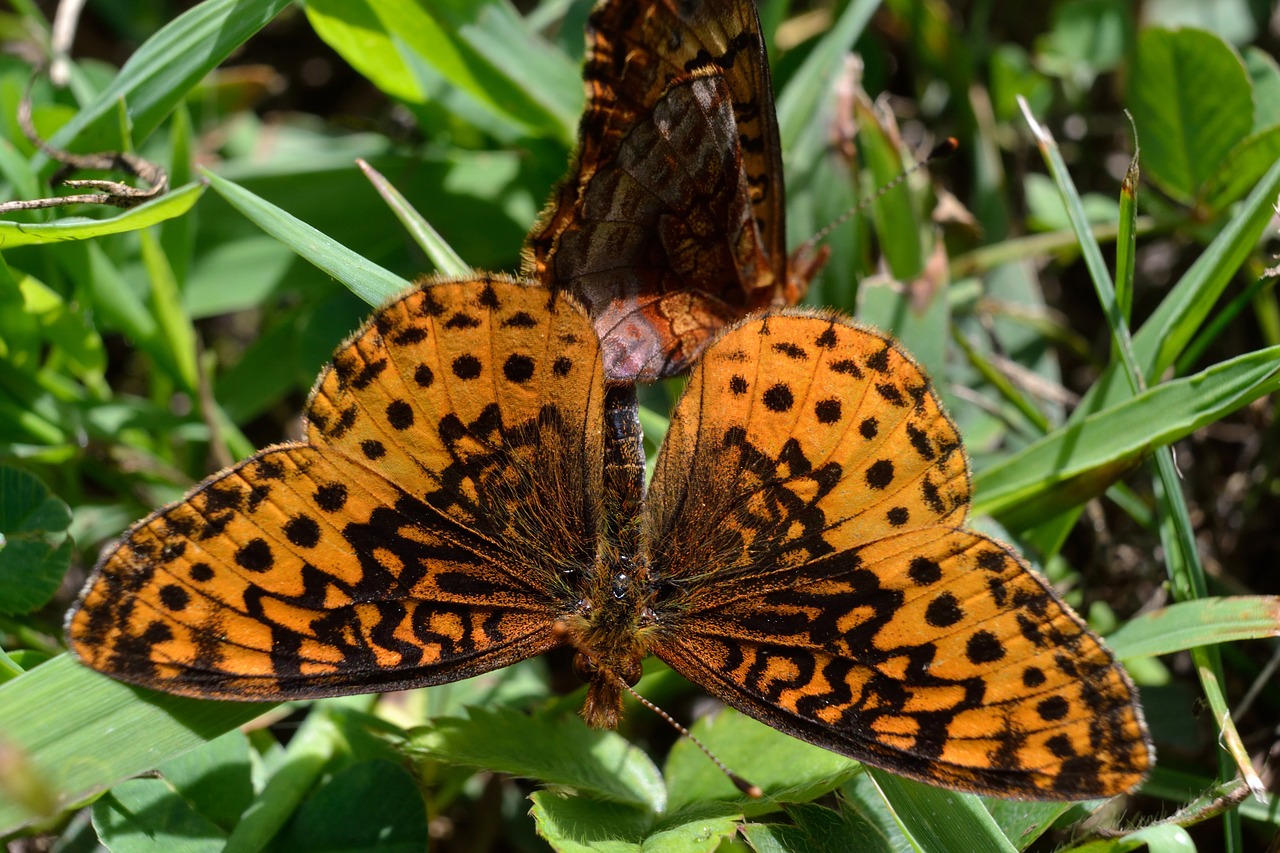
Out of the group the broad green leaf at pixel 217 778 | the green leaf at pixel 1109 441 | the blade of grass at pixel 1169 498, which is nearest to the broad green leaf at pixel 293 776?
the broad green leaf at pixel 217 778

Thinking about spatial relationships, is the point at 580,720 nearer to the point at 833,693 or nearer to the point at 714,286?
the point at 833,693

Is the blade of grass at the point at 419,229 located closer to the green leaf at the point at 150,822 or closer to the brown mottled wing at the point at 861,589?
the brown mottled wing at the point at 861,589

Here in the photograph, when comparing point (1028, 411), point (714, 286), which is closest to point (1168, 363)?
point (1028, 411)

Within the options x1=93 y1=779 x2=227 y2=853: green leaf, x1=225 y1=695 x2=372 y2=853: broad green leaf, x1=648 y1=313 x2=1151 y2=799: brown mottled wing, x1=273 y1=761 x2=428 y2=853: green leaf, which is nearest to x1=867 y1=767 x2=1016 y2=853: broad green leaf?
x1=648 y1=313 x2=1151 y2=799: brown mottled wing

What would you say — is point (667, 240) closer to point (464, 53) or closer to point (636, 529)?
point (636, 529)

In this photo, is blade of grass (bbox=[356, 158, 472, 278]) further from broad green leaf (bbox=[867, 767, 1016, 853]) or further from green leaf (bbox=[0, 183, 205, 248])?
broad green leaf (bbox=[867, 767, 1016, 853])

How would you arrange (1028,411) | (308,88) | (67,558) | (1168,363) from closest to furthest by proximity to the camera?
(67,558) → (1168,363) → (1028,411) → (308,88)
